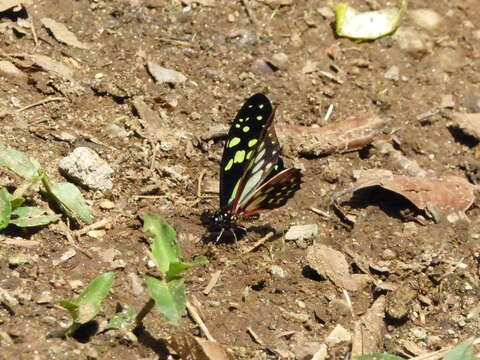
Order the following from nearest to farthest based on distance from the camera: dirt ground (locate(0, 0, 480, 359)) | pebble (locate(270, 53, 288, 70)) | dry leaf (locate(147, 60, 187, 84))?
dirt ground (locate(0, 0, 480, 359)) → dry leaf (locate(147, 60, 187, 84)) → pebble (locate(270, 53, 288, 70))

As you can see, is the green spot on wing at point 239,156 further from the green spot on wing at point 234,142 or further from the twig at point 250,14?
the twig at point 250,14

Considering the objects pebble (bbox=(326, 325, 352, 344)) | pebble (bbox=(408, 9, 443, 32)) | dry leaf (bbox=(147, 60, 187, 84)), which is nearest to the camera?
pebble (bbox=(326, 325, 352, 344))

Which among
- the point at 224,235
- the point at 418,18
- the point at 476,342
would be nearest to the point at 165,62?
the point at 224,235

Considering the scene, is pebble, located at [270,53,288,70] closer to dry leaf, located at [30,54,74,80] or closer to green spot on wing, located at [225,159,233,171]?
green spot on wing, located at [225,159,233,171]

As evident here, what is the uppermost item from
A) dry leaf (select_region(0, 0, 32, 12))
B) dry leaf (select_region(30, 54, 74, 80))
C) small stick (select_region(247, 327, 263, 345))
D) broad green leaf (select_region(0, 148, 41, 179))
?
dry leaf (select_region(0, 0, 32, 12))

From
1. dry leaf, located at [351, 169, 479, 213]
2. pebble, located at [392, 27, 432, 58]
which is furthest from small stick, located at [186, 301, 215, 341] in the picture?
pebble, located at [392, 27, 432, 58]

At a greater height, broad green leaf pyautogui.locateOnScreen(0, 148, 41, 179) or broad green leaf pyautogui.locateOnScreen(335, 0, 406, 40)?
broad green leaf pyautogui.locateOnScreen(0, 148, 41, 179)

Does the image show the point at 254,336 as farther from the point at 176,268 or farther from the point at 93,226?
the point at 93,226

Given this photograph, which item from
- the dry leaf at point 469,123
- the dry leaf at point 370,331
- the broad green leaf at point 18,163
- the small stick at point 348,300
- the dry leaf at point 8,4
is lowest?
the dry leaf at point 370,331

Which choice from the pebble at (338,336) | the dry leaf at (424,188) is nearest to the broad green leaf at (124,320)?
the pebble at (338,336)
